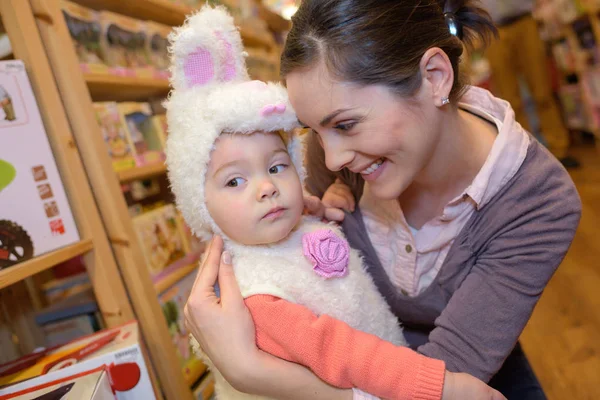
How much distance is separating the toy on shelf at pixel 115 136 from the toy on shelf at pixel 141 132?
0.02m

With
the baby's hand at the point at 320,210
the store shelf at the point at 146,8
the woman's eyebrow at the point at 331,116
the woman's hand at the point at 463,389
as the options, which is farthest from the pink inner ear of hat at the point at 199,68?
the store shelf at the point at 146,8

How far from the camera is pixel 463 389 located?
782 mm

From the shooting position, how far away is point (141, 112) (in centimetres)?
170

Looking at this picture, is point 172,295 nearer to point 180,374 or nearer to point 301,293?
point 180,374

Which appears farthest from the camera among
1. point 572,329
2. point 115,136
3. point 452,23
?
point 572,329

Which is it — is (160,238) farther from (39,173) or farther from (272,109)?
(272,109)

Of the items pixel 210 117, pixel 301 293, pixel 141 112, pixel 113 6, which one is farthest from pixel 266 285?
pixel 113 6

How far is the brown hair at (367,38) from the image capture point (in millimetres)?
844

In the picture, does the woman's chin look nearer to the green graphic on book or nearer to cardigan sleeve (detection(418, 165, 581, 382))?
cardigan sleeve (detection(418, 165, 581, 382))

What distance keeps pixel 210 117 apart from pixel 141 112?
958 mm

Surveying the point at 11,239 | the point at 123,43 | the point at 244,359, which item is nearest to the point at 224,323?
Result: the point at 244,359

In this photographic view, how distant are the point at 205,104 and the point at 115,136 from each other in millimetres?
723

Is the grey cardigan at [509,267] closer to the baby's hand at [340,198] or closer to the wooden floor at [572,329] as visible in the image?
the baby's hand at [340,198]

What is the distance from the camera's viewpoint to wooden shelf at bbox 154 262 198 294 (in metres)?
1.51
